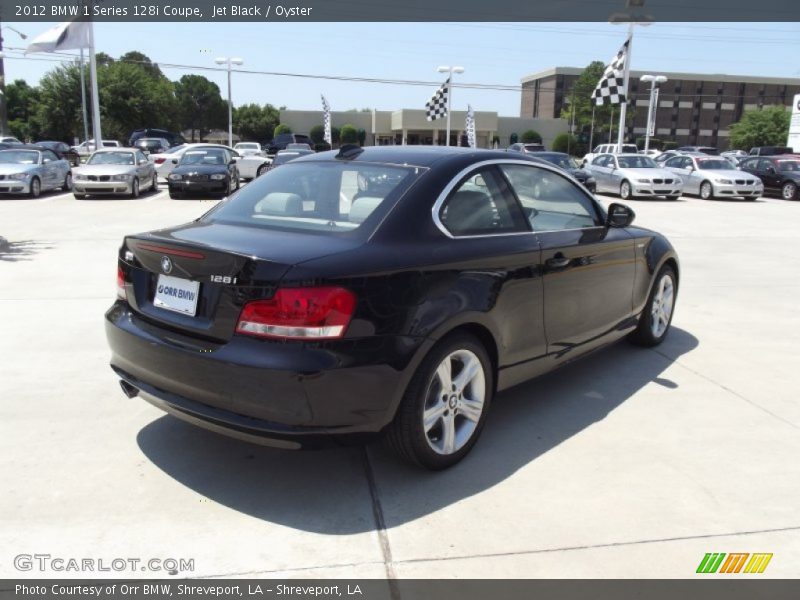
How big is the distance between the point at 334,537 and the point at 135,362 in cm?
135

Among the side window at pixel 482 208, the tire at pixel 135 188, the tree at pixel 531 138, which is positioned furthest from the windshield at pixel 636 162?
the tree at pixel 531 138

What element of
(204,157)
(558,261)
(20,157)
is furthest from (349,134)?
(558,261)

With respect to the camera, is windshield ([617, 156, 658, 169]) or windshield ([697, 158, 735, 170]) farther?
windshield ([697, 158, 735, 170])

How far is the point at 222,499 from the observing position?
3.17 meters

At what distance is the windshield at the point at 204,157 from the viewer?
64.6 ft

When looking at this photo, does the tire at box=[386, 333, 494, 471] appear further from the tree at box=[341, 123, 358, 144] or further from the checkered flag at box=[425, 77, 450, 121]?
the tree at box=[341, 123, 358, 144]

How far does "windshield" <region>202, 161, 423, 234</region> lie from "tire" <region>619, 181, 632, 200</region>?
804 inches

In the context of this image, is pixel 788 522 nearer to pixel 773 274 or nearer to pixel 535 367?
pixel 535 367

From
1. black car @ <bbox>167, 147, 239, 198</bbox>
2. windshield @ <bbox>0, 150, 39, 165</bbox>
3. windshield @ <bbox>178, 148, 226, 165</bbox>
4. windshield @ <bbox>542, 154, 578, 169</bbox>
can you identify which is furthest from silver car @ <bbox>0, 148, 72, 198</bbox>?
windshield @ <bbox>542, 154, 578, 169</bbox>

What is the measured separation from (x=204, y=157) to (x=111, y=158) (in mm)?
2656

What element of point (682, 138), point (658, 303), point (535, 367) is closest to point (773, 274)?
point (658, 303)

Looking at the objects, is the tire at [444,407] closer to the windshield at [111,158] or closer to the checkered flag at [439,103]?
the windshield at [111,158]

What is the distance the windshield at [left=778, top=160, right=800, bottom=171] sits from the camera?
2473 cm
